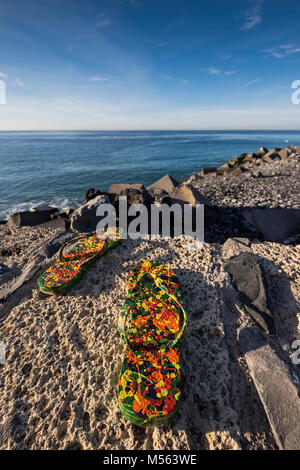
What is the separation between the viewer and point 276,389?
1734 mm

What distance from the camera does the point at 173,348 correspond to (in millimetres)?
1986

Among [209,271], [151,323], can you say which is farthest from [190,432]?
[209,271]

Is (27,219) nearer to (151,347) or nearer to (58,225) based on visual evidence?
(58,225)

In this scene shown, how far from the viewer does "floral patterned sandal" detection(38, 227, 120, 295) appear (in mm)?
2771

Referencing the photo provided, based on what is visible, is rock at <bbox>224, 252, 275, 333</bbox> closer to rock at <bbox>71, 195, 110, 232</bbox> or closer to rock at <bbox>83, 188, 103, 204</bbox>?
rock at <bbox>71, 195, 110, 232</bbox>

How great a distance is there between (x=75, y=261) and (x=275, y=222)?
4942mm

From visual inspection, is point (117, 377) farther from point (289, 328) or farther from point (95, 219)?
point (95, 219)

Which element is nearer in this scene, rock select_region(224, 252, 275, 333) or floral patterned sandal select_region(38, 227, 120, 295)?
rock select_region(224, 252, 275, 333)

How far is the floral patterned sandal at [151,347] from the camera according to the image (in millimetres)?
1577

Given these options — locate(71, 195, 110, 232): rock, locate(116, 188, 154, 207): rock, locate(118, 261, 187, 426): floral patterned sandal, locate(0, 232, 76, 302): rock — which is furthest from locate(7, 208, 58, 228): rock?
locate(118, 261, 187, 426): floral patterned sandal

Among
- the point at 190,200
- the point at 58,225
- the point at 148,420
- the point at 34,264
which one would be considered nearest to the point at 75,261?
the point at 34,264

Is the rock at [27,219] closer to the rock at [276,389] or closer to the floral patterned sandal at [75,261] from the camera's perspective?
the floral patterned sandal at [75,261]

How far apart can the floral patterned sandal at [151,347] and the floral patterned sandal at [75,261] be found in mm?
783

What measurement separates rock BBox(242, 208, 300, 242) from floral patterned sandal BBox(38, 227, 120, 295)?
145 inches
